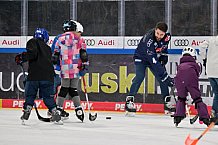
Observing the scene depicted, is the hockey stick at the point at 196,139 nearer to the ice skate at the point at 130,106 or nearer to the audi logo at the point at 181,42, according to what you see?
the ice skate at the point at 130,106

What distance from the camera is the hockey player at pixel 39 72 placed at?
25.4 ft

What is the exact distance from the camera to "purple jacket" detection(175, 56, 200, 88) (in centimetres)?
775

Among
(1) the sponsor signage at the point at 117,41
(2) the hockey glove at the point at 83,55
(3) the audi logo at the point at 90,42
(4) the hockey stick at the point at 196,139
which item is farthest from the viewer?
(3) the audi logo at the point at 90,42

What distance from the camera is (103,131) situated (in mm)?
7227

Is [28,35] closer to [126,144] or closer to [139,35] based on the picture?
[139,35]

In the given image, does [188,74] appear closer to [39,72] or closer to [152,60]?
[152,60]

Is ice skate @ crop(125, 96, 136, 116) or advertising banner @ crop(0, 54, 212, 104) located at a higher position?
advertising banner @ crop(0, 54, 212, 104)

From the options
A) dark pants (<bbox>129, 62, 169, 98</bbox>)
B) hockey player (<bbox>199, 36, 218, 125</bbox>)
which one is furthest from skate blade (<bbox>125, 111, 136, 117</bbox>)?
hockey player (<bbox>199, 36, 218, 125</bbox>)

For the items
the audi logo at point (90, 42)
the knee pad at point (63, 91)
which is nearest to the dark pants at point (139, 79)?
the audi logo at point (90, 42)

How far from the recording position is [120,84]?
32.5 feet

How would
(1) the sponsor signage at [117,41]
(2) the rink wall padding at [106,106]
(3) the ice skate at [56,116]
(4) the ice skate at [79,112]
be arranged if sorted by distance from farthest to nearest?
(2) the rink wall padding at [106,106] → (1) the sponsor signage at [117,41] → (4) the ice skate at [79,112] → (3) the ice skate at [56,116]

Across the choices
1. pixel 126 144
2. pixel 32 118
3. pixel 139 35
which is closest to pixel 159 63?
pixel 139 35

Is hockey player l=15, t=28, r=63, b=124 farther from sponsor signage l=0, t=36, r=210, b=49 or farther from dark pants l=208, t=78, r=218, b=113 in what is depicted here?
sponsor signage l=0, t=36, r=210, b=49

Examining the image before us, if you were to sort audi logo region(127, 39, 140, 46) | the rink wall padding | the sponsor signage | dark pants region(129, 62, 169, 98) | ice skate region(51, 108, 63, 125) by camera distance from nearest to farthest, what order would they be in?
ice skate region(51, 108, 63, 125)
dark pants region(129, 62, 169, 98)
the sponsor signage
the rink wall padding
audi logo region(127, 39, 140, 46)
